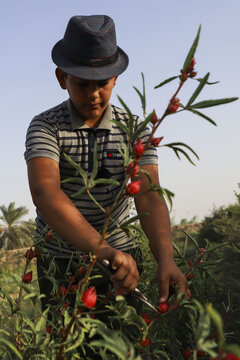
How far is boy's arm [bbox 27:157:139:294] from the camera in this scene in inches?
45.4

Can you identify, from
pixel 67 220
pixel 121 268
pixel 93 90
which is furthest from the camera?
pixel 93 90

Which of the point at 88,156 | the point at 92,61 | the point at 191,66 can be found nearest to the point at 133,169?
the point at 191,66

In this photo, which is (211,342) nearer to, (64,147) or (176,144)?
(176,144)

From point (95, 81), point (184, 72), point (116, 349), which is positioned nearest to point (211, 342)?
point (116, 349)

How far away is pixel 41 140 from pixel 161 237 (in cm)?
70

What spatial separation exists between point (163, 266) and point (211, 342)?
0.80m

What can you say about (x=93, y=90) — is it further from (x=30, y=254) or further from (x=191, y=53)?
(x=191, y=53)

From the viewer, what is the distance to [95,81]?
181 centimetres

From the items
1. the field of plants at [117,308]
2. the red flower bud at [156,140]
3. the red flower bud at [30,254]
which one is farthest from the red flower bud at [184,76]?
the red flower bud at [30,254]

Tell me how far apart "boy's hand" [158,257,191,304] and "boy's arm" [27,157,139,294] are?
34 centimetres

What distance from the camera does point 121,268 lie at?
114 centimetres

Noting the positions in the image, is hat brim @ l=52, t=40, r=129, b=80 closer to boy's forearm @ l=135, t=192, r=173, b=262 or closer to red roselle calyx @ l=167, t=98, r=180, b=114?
boy's forearm @ l=135, t=192, r=173, b=262

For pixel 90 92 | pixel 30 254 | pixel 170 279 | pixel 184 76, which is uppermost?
pixel 90 92

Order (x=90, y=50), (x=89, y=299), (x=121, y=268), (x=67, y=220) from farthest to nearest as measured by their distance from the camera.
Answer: (x=90, y=50)
(x=67, y=220)
(x=121, y=268)
(x=89, y=299)
